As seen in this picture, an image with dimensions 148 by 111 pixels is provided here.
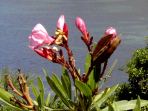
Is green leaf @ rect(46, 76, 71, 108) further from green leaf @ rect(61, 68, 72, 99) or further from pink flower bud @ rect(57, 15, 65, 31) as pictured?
pink flower bud @ rect(57, 15, 65, 31)

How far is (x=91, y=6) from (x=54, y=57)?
3793cm

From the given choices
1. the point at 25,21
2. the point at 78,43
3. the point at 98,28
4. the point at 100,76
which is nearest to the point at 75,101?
the point at 100,76

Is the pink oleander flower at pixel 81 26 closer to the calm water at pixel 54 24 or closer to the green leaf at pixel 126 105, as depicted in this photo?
the green leaf at pixel 126 105

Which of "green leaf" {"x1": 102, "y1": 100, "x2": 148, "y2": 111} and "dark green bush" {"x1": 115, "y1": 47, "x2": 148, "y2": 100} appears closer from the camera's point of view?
"green leaf" {"x1": 102, "y1": 100, "x2": 148, "y2": 111}

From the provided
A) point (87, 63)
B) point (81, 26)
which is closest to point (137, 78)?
point (87, 63)

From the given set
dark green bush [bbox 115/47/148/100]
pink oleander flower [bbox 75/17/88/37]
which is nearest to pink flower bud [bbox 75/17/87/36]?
pink oleander flower [bbox 75/17/88/37]

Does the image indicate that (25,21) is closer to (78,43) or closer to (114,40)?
(78,43)

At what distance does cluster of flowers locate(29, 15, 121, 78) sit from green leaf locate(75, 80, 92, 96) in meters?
0.02

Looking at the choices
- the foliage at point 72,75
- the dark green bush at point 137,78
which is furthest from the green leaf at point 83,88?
the dark green bush at point 137,78

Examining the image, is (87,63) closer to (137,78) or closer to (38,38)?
(38,38)

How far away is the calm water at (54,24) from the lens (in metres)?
18.7

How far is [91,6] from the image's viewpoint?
127 feet

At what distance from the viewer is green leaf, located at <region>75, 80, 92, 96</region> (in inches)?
38.0

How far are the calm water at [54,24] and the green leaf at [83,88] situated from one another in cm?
1242
